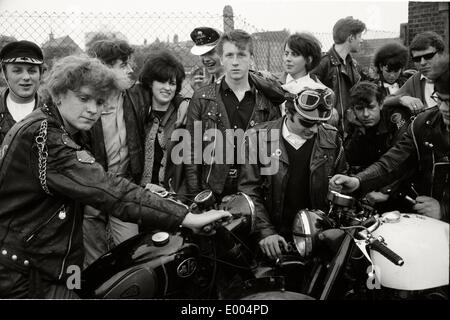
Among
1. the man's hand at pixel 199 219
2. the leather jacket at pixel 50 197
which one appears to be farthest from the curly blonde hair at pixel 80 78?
the man's hand at pixel 199 219

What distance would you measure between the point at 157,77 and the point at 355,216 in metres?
1.77

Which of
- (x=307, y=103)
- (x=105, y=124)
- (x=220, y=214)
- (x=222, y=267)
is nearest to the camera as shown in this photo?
(x=220, y=214)

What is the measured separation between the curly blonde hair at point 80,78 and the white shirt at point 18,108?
1.51 meters

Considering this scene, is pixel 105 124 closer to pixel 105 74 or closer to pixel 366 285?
pixel 105 74

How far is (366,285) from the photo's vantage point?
217 centimetres

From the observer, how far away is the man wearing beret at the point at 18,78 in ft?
11.4

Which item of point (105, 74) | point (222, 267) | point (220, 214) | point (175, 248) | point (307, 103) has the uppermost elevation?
point (105, 74)

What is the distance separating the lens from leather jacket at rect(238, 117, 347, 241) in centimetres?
268

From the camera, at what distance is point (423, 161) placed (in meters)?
2.53

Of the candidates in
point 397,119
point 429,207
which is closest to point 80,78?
point 429,207

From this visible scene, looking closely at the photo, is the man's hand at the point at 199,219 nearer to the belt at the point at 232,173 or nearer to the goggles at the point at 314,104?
the goggles at the point at 314,104

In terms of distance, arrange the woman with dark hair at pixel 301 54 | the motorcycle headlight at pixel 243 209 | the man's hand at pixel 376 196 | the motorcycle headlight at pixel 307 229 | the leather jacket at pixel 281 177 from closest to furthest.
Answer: the motorcycle headlight at pixel 307 229 → the motorcycle headlight at pixel 243 209 → the leather jacket at pixel 281 177 → the man's hand at pixel 376 196 → the woman with dark hair at pixel 301 54

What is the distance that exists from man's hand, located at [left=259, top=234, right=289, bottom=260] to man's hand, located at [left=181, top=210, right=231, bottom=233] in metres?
0.42
